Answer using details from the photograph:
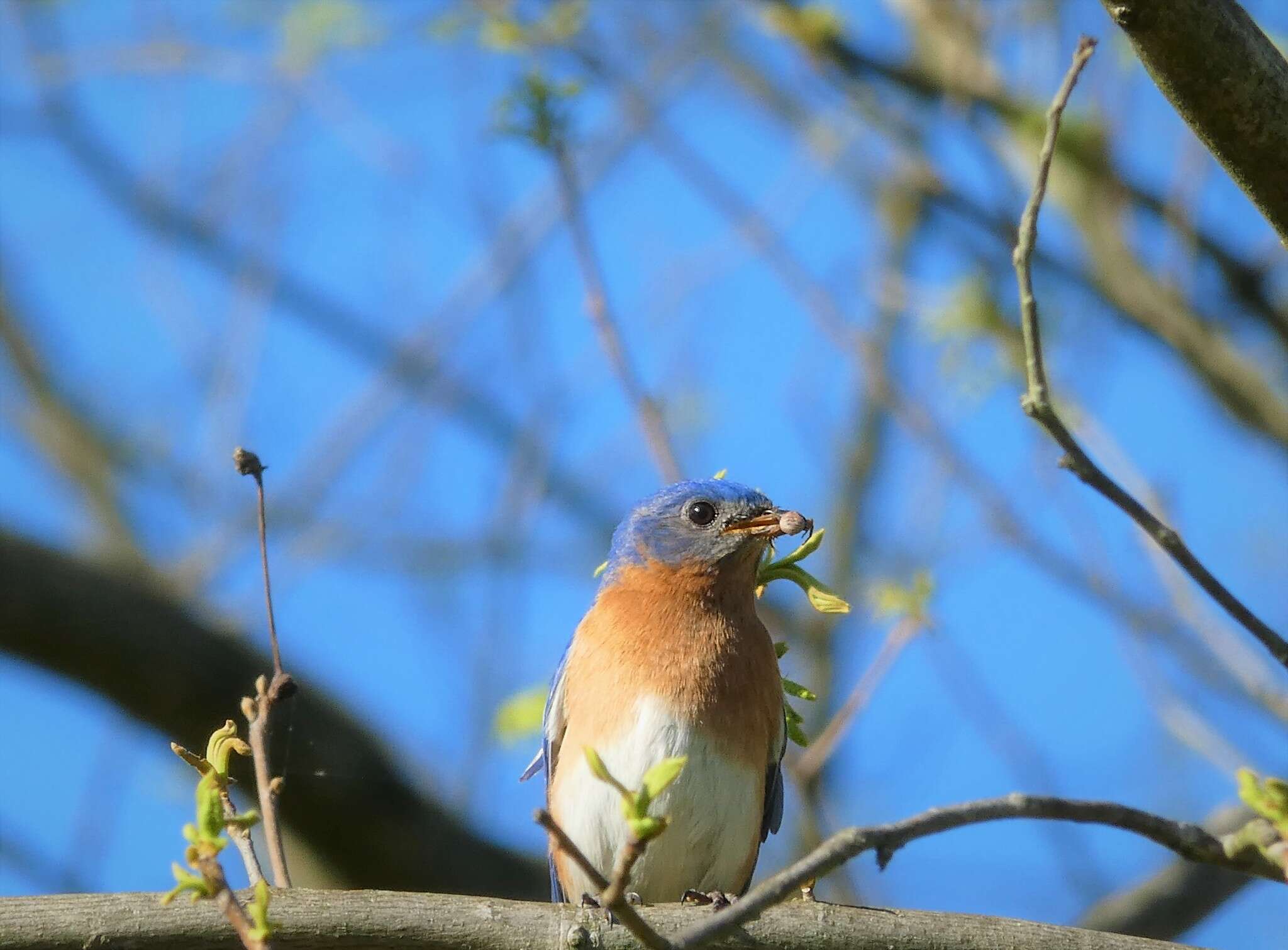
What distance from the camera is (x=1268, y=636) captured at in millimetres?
2574

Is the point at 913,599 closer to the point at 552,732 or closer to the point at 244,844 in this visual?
the point at 552,732

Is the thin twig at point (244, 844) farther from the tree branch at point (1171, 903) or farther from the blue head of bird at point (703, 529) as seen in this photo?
the tree branch at point (1171, 903)

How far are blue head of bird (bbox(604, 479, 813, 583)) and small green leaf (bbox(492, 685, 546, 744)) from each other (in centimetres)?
68

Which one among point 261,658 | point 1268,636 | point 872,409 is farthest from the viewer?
point 872,409

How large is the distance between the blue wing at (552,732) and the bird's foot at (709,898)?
24.4 inches

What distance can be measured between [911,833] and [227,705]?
5.44m

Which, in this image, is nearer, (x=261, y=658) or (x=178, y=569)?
(x=261, y=658)

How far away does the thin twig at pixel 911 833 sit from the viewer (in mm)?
2115

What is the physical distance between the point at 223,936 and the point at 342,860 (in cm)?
467

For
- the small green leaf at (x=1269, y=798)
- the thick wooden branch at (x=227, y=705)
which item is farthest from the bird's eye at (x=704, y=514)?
the small green leaf at (x=1269, y=798)

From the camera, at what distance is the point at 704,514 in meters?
5.31

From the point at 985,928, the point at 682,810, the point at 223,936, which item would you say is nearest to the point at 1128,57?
the point at 682,810

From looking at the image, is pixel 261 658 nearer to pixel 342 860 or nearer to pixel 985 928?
pixel 342 860

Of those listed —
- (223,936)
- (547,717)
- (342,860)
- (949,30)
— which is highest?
(949,30)
